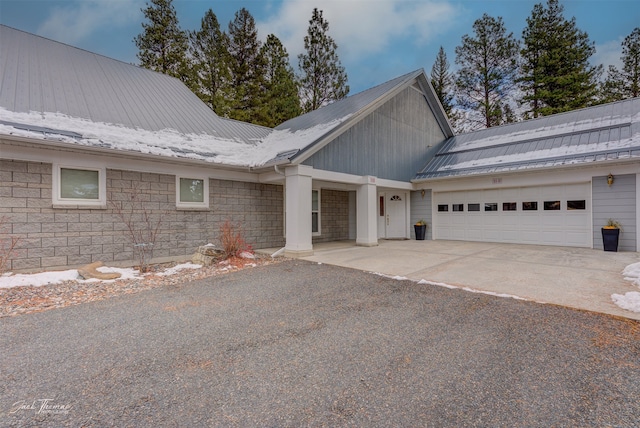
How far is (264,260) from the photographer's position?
8.18 metres

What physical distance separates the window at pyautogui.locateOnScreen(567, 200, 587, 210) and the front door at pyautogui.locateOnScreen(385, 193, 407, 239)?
5860 millimetres

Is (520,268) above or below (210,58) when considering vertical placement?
below

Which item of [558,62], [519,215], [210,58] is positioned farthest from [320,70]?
[519,215]

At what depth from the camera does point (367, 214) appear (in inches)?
422

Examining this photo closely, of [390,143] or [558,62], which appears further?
[558,62]

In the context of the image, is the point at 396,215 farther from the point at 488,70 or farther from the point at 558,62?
the point at 558,62

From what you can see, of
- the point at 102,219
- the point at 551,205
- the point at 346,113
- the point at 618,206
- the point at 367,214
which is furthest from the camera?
the point at 346,113

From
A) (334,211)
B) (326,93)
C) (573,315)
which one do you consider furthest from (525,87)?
(573,315)

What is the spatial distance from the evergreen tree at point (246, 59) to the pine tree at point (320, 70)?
313cm

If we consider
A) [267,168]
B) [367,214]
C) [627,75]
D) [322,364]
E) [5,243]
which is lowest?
[322,364]

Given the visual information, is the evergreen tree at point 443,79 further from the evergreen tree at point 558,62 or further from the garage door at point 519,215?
the garage door at point 519,215

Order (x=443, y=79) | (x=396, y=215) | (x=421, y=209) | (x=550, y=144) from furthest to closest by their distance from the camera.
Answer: (x=443, y=79)
(x=396, y=215)
(x=421, y=209)
(x=550, y=144)

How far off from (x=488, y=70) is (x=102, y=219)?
82.4 ft

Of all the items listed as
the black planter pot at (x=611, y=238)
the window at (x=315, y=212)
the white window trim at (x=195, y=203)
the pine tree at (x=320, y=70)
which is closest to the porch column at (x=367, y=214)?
the window at (x=315, y=212)
